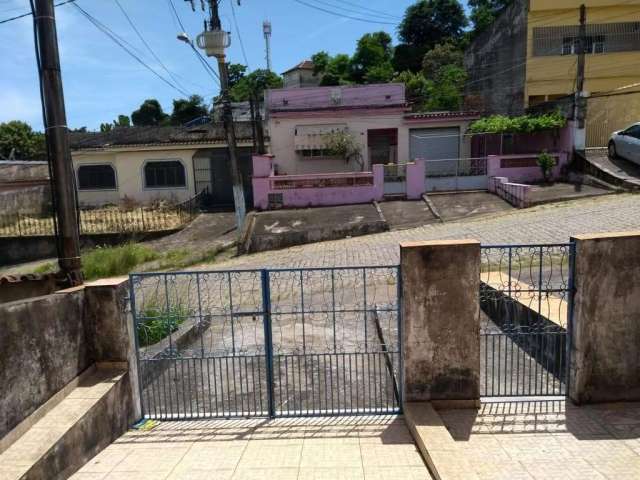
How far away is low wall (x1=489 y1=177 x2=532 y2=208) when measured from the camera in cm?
1534

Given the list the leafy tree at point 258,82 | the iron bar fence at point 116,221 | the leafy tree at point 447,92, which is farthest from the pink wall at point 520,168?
the leafy tree at point 258,82

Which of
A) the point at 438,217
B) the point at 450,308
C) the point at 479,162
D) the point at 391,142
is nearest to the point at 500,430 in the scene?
the point at 450,308

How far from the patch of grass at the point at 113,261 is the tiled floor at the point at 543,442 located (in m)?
10.6

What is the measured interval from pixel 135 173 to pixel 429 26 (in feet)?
97.2

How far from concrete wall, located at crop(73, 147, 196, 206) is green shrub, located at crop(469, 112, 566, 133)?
1301 centimetres

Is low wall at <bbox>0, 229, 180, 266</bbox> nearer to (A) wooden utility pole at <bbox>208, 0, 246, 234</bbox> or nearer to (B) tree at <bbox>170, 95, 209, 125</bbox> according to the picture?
(A) wooden utility pole at <bbox>208, 0, 246, 234</bbox>

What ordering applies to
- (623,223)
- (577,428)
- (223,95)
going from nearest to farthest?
(577,428), (623,223), (223,95)

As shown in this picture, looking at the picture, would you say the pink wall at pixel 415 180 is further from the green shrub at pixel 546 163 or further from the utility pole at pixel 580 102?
the utility pole at pixel 580 102

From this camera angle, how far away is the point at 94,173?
22922 mm

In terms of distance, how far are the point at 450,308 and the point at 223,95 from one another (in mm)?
12655

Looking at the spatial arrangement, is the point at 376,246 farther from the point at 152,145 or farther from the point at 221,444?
the point at 152,145

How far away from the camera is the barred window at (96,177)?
22828 millimetres

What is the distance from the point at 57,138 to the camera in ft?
18.9

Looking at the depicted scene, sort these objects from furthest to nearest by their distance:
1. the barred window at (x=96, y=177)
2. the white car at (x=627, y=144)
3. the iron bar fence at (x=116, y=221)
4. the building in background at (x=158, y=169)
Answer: the barred window at (x=96, y=177)
the building in background at (x=158, y=169)
the iron bar fence at (x=116, y=221)
the white car at (x=627, y=144)
